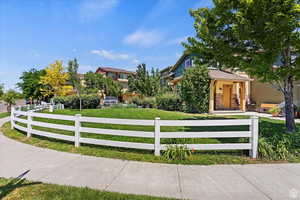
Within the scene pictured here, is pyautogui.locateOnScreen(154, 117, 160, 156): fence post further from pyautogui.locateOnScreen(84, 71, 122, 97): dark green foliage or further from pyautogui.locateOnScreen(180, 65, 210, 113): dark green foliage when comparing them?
pyautogui.locateOnScreen(84, 71, 122, 97): dark green foliage

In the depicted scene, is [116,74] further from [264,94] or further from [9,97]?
[264,94]

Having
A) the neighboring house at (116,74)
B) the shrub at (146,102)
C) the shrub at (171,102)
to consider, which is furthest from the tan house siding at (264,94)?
the neighboring house at (116,74)

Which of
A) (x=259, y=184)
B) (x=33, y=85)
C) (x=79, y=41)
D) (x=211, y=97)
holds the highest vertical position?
(x=79, y=41)

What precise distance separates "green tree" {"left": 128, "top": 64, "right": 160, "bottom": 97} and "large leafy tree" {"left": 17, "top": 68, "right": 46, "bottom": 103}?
21.1 meters

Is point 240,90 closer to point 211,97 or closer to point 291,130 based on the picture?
point 211,97

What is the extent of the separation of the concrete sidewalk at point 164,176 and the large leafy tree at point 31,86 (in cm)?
3266

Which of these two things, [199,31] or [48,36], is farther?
[48,36]

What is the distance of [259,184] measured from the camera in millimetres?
2904

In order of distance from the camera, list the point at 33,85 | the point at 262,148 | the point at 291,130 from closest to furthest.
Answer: the point at 262,148
the point at 291,130
the point at 33,85

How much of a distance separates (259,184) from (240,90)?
49.0ft

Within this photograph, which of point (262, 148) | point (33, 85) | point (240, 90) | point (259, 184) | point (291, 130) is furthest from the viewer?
point (33, 85)

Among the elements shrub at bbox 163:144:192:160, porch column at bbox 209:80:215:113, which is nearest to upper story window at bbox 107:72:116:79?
porch column at bbox 209:80:215:113

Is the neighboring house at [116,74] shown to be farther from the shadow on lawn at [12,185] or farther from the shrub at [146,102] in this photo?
the shadow on lawn at [12,185]

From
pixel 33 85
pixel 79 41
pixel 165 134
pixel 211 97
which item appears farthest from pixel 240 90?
pixel 33 85
